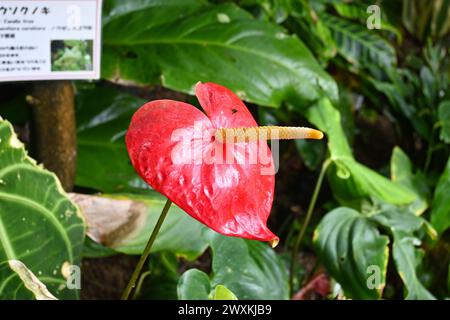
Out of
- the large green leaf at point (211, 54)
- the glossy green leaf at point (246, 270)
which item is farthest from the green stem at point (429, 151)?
the glossy green leaf at point (246, 270)

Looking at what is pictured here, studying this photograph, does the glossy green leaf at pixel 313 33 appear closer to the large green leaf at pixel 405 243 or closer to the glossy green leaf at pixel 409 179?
the glossy green leaf at pixel 409 179

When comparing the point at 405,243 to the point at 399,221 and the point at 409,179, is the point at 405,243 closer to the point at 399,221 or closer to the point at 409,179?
the point at 399,221

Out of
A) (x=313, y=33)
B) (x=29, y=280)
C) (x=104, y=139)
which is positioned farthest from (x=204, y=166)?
(x=313, y=33)

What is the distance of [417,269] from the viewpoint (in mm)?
1025

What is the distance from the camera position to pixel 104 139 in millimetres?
1004

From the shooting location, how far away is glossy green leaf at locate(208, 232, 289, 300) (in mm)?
816

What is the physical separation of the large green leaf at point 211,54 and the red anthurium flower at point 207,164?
36 cm

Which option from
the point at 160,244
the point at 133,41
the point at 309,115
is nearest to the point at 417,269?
the point at 309,115

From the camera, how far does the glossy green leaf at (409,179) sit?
1.17 metres

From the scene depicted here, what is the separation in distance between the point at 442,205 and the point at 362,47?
567 mm

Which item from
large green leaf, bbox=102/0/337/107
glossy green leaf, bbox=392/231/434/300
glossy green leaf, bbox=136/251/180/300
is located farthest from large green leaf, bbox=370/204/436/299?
glossy green leaf, bbox=136/251/180/300

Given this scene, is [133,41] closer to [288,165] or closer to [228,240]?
[228,240]

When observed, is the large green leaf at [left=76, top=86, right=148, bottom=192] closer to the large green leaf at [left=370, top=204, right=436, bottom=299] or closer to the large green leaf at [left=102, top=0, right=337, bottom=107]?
the large green leaf at [left=102, top=0, right=337, bottom=107]

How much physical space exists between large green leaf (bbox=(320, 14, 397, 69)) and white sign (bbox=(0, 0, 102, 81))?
927mm
